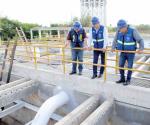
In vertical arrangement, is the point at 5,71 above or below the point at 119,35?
below

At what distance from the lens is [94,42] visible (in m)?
5.76

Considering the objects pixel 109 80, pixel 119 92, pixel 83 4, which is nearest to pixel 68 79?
pixel 109 80

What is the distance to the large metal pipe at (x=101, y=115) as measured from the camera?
445 cm

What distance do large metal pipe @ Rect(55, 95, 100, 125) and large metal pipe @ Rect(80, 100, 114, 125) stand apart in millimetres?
244

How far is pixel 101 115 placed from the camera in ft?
15.6

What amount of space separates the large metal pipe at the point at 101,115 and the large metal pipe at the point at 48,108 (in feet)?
4.03

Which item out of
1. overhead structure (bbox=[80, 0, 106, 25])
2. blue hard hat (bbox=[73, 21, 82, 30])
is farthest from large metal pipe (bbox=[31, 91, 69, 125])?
overhead structure (bbox=[80, 0, 106, 25])

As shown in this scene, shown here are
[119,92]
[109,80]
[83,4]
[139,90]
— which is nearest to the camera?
[139,90]

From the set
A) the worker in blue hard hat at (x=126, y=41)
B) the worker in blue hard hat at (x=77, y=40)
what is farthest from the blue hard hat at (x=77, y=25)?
the worker in blue hard hat at (x=126, y=41)

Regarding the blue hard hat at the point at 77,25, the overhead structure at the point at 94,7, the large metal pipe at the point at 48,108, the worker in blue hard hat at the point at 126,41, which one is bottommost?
the large metal pipe at the point at 48,108

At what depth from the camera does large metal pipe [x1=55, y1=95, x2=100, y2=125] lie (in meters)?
4.41

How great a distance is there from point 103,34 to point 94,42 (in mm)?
351

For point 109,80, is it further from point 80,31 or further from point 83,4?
point 83,4

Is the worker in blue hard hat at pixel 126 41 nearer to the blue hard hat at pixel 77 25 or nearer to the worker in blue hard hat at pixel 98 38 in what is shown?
the worker in blue hard hat at pixel 98 38
